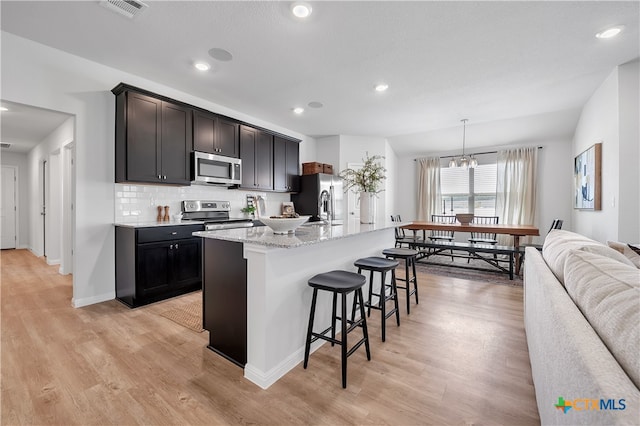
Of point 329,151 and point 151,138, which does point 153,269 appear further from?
point 329,151

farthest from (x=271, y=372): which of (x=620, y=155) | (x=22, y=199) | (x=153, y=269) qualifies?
(x=22, y=199)

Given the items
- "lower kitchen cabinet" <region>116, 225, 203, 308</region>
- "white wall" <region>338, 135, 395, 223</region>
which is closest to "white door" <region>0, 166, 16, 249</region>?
"lower kitchen cabinet" <region>116, 225, 203, 308</region>

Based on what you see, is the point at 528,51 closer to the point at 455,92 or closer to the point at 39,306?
the point at 455,92

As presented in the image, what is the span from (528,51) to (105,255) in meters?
5.21

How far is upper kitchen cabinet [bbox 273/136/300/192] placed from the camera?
17.4 ft

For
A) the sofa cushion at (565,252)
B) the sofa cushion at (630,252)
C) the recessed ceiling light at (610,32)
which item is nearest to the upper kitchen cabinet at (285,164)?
the sofa cushion at (565,252)

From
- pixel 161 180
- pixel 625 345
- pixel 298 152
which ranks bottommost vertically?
pixel 625 345

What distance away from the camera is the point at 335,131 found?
6.08m

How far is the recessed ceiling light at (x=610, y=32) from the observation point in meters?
2.51

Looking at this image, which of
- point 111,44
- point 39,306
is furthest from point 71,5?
point 39,306

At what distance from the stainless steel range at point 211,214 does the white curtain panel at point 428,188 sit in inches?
192

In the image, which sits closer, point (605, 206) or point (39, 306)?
point (39, 306)

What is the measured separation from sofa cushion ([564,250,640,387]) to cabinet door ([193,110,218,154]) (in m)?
4.07

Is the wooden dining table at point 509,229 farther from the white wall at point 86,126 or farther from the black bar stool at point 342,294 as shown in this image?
the white wall at point 86,126
